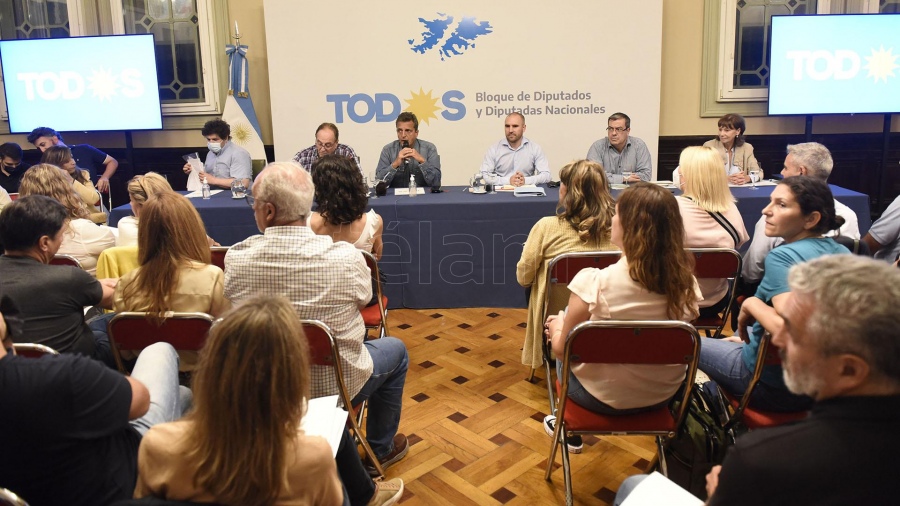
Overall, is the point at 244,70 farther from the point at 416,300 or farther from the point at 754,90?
the point at 754,90

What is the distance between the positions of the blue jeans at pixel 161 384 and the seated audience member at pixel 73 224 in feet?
4.76

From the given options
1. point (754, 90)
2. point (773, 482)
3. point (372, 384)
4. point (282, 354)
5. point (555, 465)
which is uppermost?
point (754, 90)

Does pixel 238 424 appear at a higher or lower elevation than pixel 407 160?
lower

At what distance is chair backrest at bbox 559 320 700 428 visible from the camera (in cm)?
207

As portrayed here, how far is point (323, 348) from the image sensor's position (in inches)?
87.4

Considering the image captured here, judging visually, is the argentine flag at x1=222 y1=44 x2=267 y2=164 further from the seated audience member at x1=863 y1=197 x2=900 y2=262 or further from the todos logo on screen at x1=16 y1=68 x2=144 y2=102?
the seated audience member at x1=863 y1=197 x2=900 y2=262

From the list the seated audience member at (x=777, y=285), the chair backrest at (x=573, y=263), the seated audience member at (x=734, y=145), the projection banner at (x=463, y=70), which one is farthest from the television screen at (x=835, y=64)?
the seated audience member at (x=777, y=285)

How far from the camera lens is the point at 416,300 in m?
4.73

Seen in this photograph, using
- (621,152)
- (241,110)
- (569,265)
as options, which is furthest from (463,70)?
(569,265)

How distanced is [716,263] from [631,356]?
115cm

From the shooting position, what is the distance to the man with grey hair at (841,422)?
3.49 ft

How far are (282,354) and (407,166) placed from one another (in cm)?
439

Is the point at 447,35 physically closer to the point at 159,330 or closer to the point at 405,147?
the point at 405,147

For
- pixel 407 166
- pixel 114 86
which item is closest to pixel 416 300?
pixel 407 166
